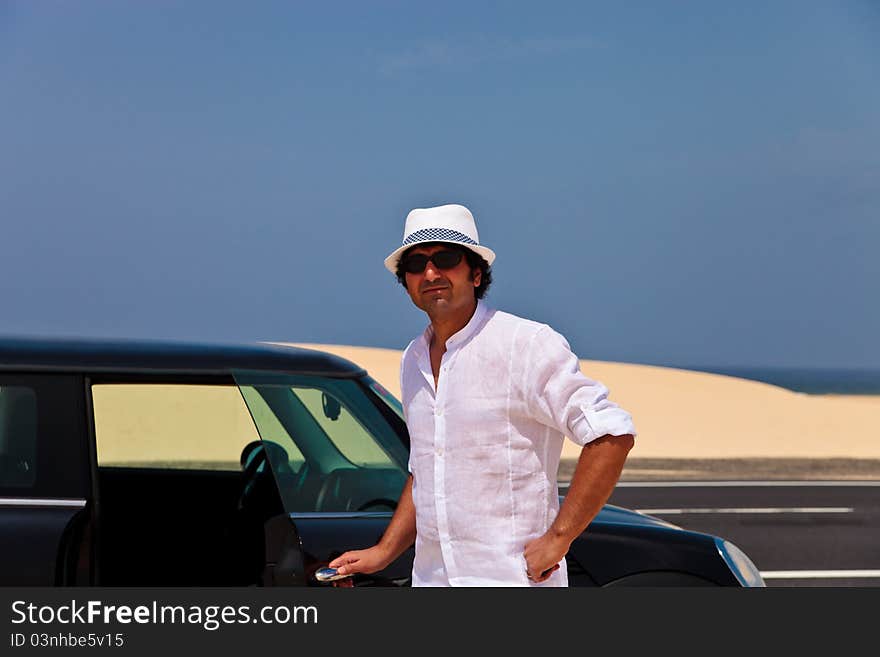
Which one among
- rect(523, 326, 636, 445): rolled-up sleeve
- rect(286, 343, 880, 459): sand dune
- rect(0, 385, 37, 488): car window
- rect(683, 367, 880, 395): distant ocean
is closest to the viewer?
rect(523, 326, 636, 445): rolled-up sleeve

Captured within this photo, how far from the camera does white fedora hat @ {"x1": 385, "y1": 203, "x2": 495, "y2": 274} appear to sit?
2674mm

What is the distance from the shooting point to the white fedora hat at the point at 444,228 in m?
2.67

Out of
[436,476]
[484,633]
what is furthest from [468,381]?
[484,633]

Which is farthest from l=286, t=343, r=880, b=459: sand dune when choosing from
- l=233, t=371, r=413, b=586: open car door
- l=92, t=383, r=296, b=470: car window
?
l=233, t=371, r=413, b=586: open car door

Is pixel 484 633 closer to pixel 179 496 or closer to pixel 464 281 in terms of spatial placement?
pixel 464 281

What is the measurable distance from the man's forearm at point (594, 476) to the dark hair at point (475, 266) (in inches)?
19.8

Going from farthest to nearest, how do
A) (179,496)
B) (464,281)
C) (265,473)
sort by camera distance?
(179,496), (265,473), (464,281)

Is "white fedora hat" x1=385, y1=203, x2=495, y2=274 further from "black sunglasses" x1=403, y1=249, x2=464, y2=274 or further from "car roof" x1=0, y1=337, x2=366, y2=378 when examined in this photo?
"car roof" x1=0, y1=337, x2=366, y2=378

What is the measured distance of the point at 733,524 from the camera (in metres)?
10.9

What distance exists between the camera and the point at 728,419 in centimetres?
2412

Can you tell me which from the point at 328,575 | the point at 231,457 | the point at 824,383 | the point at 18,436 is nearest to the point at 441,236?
the point at 328,575

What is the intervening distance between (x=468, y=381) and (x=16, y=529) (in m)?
1.31

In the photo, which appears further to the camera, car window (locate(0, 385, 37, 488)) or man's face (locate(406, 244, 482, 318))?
car window (locate(0, 385, 37, 488))

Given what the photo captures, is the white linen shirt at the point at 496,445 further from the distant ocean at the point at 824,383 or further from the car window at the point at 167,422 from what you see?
the distant ocean at the point at 824,383
